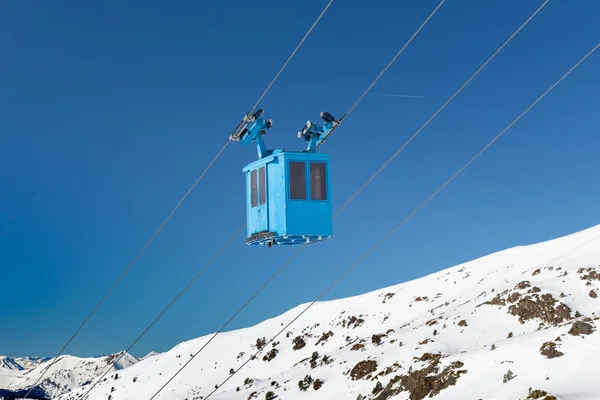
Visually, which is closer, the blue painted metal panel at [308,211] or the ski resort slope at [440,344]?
the blue painted metal panel at [308,211]

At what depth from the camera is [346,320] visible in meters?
114

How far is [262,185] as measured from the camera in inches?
1003

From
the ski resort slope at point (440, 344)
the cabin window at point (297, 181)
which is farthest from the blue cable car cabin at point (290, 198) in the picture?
the ski resort slope at point (440, 344)

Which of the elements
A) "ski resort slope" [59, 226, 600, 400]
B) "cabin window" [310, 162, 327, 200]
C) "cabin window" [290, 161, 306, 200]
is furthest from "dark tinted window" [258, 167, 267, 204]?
"ski resort slope" [59, 226, 600, 400]

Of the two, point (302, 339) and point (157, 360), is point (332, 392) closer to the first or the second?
point (302, 339)

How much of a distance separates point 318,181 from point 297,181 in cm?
92

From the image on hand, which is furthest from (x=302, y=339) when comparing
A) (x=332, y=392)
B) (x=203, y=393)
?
(x=332, y=392)

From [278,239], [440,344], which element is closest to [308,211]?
[278,239]

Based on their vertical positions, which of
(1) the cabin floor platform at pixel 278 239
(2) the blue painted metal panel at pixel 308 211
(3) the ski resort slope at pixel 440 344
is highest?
(3) the ski resort slope at pixel 440 344

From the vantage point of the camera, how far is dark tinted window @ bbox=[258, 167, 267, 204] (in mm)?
25312

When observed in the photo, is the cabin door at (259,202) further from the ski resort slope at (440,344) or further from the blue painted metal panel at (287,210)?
the ski resort slope at (440,344)

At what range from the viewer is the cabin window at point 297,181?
24.8m

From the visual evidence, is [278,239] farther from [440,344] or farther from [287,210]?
[440,344]

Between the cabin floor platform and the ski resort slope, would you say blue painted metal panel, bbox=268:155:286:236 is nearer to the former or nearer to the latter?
the cabin floor platform
